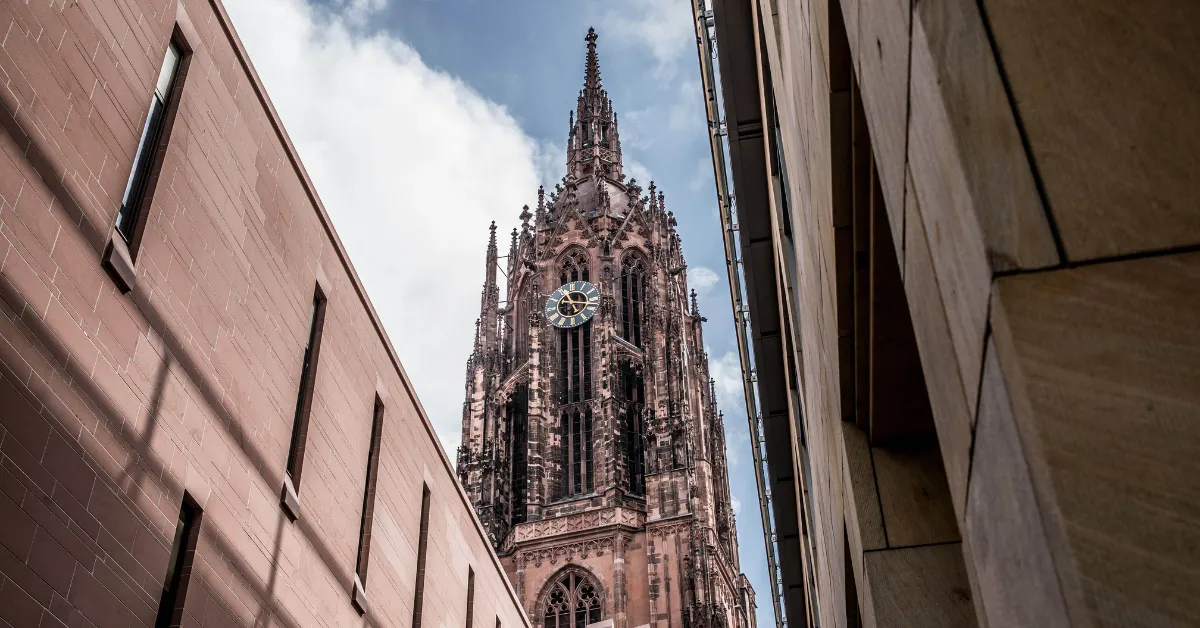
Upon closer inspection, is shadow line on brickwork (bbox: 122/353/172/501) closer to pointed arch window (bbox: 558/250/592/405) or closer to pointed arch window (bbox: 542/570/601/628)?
pointed arch window (bbox: 542/570/601/628)

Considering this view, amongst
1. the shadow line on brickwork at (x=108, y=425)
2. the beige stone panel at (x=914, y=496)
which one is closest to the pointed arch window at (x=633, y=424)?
the shadow line on brickwork at (x=108, y=425)

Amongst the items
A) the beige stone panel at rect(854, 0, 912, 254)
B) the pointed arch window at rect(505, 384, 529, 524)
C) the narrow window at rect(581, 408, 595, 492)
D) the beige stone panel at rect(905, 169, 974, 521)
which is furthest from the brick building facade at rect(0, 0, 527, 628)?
the pointed arch window at rect(505, 384, 529, 524)

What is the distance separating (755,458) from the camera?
72.9 ft

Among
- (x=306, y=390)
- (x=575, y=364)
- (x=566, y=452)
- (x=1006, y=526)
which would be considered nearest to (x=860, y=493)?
(x=1006, y=526)

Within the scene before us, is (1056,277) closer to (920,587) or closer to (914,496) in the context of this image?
(920,587)

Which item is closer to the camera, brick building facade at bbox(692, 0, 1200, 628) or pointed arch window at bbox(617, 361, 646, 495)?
brick building facade at bbox(692, 0, 1200, 628)

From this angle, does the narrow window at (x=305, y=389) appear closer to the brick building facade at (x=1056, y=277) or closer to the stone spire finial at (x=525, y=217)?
the brick building facade at (x=1056, y=277)

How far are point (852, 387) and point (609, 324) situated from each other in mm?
59774

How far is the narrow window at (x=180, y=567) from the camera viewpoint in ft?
33.4

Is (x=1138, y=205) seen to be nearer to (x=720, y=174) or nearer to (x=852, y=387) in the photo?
(x=852, y=387)

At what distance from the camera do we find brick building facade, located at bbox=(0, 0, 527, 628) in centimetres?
866

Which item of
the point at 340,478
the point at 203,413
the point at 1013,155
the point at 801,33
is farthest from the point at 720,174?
the point at 1013,155

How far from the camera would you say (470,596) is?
21.6 meters

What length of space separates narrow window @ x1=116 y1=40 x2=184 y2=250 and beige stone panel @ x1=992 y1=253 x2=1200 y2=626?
9567mm
